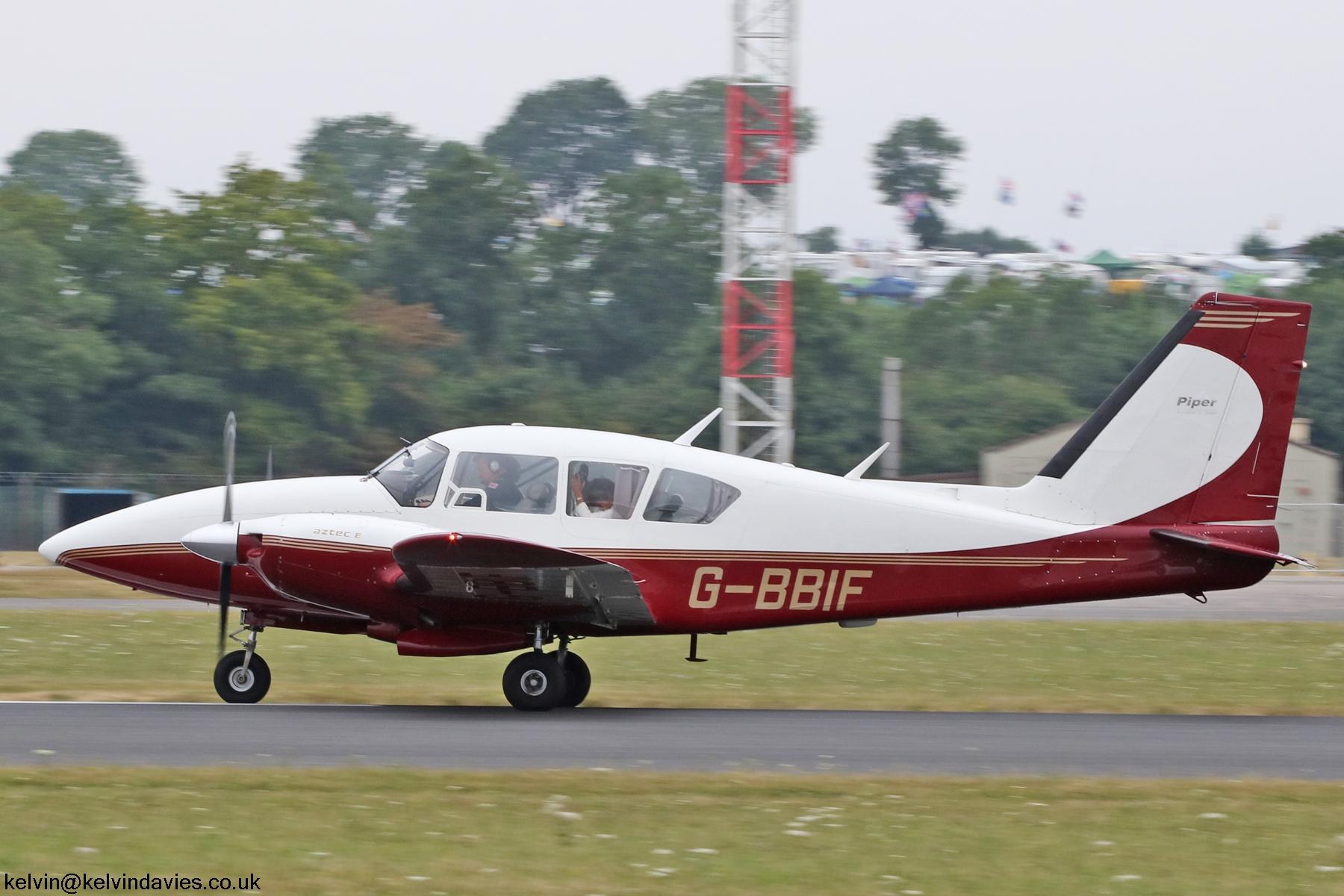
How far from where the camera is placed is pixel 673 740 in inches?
430

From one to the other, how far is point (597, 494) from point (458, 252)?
53.7 meters

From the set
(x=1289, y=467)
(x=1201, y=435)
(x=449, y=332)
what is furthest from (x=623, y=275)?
(x=1201, y=435)

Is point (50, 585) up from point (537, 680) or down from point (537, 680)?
down

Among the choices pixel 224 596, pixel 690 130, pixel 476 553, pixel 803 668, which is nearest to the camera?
pixel 476 553

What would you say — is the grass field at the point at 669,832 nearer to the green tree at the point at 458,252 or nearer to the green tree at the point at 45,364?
the green tree at the point at 45,364

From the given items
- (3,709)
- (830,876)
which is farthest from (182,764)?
→ (830,876)

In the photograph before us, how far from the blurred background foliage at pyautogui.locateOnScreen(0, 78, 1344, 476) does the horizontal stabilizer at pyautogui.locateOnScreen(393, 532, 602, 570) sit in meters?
35.0

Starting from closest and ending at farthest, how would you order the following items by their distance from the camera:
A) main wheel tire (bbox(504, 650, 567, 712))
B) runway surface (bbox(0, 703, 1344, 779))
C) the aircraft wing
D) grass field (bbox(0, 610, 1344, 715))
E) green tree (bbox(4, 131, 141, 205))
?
runway surface (bbox(0, 703, 1344, 779)), the aircraft wing, main wheel tire (bbox(504, 650, 567, 712)), grass field (bbox(0, 610, 1344, 715)), green tree (bbox(4, 131, 141, 205))

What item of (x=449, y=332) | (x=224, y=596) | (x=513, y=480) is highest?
(x=449, y=332)

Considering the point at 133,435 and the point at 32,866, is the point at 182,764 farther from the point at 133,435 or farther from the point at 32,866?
the point at 133,435

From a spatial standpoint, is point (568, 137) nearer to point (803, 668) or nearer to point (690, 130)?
point (690, 130)

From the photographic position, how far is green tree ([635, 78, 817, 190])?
91.1 m

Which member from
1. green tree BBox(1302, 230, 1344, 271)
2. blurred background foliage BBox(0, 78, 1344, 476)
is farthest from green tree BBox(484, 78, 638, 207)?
green tree BBox(1302, 230, 1344, 271)

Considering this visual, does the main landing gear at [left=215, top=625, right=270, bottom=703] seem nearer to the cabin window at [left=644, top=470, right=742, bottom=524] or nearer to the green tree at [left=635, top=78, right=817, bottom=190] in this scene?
the cabin window at [left=644, top=470, right=742, bottom=524]
